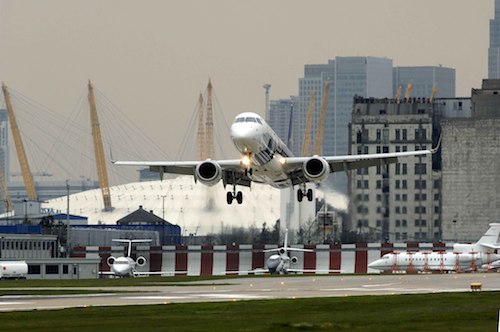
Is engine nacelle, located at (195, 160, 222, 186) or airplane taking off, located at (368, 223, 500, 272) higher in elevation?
engine nacelle, located at (195, 160, 222, 186)

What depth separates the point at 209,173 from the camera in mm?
94250

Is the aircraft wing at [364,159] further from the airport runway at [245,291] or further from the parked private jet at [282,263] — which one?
the parked private jet at [282,263]

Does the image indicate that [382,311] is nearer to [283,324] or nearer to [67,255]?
[283,324]

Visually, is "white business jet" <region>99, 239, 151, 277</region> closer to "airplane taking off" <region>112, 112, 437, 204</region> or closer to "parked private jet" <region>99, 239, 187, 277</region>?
"parked private jet" <region>99, 239, 187, 277</region>

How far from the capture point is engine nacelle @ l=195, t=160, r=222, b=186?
94000mm

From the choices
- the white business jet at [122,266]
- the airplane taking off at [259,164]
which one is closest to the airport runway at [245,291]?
the airplane taking off at [259,164]

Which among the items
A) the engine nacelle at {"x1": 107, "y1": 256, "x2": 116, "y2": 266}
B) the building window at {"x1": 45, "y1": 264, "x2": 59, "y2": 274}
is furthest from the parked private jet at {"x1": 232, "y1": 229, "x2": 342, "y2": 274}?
the building window at {"x1": 45, "y1": 264, "x2": 59, "y2": 274}

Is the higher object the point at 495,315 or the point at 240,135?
the point at 240,135

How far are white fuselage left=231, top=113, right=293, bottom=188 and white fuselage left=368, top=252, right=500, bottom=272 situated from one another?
56649mm

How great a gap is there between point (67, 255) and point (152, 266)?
38.3 ft

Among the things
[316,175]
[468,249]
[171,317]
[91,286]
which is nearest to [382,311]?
[171,317]

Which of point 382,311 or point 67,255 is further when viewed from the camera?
point 67,255

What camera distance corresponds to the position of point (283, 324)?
57.7 metres

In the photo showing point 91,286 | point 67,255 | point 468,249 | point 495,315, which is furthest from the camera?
point 67,255
